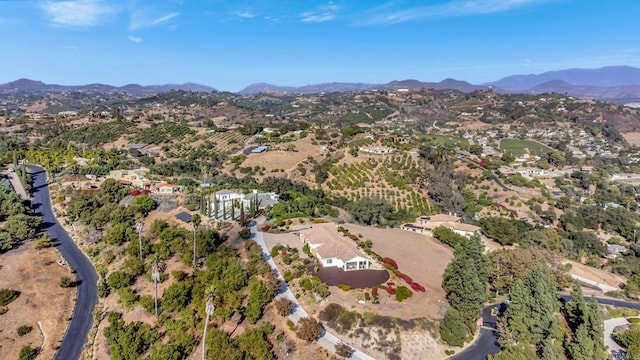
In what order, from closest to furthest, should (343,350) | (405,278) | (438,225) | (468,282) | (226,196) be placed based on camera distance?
(343,350)
(468,282)
(405,278)
(438,225)
(226,196)

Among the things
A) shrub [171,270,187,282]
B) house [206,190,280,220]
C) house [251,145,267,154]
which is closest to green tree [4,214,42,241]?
house [206,190,280,220]

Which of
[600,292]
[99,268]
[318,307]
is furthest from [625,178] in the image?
[99,268]

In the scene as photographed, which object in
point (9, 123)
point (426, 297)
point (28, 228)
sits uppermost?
point (9, 123)

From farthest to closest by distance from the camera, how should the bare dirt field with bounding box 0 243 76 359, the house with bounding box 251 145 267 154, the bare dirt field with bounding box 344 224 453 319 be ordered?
the house with bounding box 251 145 267 154
the bare dirt field with bounding box 344 224 453 319
the bare dirt field with bounding box 0 243 76 359

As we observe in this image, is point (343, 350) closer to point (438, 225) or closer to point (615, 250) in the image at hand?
point (438, 225)

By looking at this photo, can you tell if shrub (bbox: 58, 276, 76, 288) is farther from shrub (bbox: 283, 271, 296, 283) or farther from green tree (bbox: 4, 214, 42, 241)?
shrub (bbox: 283, 271, 296, 283)

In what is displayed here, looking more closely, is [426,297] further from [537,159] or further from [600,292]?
[537,159]

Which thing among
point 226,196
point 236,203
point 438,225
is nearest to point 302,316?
point 236,203
